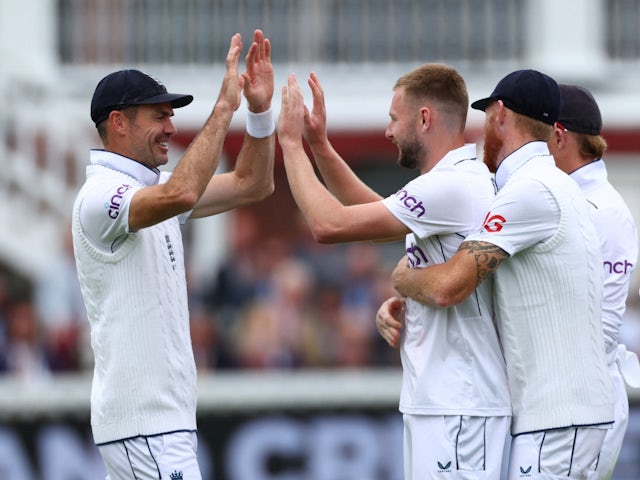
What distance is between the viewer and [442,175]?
21.6 ft

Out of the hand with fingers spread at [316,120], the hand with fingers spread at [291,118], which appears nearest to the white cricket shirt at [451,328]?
the hand with fingers spread at [291,118]

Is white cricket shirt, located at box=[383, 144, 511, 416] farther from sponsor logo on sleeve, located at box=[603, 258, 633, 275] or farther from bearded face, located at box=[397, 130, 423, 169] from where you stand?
sponsor logo on sleeve, located at box=[603, 258, 633, 275]

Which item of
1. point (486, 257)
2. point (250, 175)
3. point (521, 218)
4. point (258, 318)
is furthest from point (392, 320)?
point (258, 318)

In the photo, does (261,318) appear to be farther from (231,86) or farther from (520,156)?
(520,156)

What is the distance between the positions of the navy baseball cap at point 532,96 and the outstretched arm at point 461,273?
631 millimetres

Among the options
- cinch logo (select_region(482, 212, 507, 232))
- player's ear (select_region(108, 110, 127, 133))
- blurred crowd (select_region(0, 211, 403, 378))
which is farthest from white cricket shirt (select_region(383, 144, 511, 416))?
blurred crowd (select_region(0, 211, 403, 378))

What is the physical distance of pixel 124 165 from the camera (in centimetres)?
679

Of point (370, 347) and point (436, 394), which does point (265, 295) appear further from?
point (436, 394)

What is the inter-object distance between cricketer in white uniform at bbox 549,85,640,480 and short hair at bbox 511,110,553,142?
0.73 meters

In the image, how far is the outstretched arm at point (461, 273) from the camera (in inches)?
247

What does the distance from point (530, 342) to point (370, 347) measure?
7.52m

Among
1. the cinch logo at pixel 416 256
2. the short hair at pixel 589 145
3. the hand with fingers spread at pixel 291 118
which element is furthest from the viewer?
the short hair at pixel 589 145

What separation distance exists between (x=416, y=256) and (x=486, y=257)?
0.51 meters

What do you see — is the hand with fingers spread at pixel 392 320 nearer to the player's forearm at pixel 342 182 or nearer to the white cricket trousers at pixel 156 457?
the player's forearm at pixel 342 182
